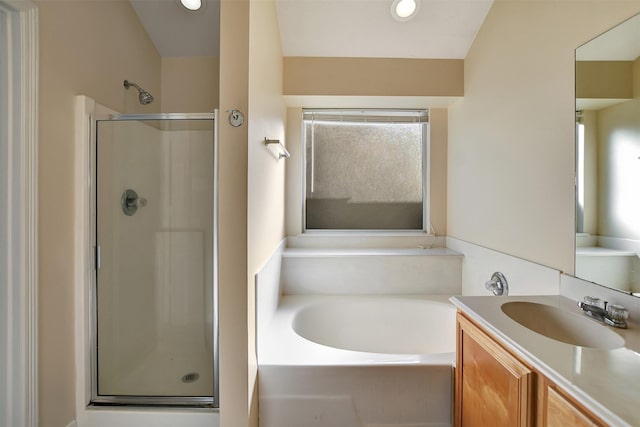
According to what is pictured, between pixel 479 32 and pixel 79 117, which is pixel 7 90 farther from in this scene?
pixel 479 32

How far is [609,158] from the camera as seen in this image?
44.3 inches

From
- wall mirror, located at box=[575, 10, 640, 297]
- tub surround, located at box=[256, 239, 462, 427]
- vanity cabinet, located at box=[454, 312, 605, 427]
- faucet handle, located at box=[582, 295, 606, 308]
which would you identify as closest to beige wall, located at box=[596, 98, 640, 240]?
wall mirror, located at box=[575, 10, 640, 297]

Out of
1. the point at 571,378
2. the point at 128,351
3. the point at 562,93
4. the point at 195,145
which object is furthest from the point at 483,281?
the point at 128,351

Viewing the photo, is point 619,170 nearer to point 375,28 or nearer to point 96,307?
point 375,28

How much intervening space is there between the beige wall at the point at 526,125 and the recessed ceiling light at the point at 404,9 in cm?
49

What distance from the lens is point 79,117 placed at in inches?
57.9

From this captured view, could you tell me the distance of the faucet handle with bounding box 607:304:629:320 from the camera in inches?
38.4

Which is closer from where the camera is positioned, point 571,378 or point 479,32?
point 571,378

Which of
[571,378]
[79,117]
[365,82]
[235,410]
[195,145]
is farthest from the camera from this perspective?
[365,82]

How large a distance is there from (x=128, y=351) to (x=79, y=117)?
132 centimetres

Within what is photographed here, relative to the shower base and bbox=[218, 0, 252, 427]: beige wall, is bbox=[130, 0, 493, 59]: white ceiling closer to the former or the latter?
bbox=[218, 0, 252, 427]: beige wall

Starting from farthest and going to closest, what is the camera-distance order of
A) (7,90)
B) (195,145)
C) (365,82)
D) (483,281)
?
(365,82) → (483,281) → (195,145) → (7,90)

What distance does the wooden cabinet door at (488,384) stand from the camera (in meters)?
0.84

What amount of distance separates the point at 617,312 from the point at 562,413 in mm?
518
